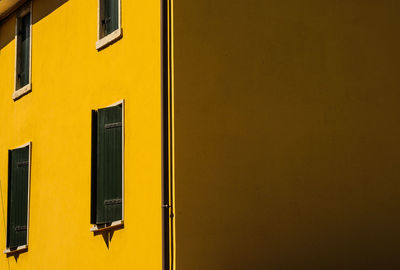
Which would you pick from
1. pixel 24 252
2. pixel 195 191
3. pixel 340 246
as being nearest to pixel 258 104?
pixel 195 191

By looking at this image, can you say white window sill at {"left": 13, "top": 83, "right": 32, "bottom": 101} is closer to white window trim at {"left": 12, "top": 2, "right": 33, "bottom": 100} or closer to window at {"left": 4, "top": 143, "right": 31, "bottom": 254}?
white window trim at {"left": 12, "top": 2, "right": 33, "bottom": 100}

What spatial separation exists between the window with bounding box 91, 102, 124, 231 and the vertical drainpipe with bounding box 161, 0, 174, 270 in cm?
113

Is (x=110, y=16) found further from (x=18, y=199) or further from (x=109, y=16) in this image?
(x=18, y=199)

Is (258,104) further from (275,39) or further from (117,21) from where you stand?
(117,21)

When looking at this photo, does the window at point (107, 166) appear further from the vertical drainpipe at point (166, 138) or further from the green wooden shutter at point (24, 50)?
the green wooden shutter at point (24, 50)

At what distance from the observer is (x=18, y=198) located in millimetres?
15719

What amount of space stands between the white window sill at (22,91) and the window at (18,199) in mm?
942

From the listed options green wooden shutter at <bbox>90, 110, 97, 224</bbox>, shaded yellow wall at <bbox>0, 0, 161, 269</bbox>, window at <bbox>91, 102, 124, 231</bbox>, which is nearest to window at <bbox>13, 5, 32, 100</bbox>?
shaded yellow wall at <bbox>0, 0, 161, 269</bbox>

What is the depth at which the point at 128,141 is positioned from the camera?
12.4 m

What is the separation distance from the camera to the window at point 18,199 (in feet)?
50.8

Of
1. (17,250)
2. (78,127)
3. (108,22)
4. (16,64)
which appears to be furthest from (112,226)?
(16,64)

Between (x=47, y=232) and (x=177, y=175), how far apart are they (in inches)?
155

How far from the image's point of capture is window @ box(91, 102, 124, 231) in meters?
12.5

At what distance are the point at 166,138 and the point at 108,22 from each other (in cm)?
263
